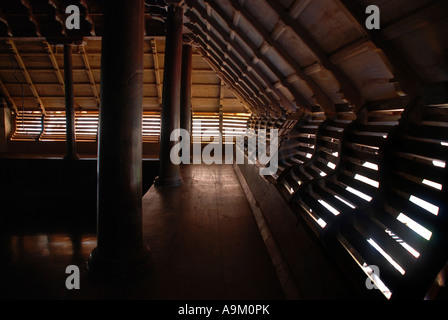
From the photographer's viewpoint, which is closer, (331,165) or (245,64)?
(331,165)

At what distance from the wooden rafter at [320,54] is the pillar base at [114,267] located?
11.2 feet

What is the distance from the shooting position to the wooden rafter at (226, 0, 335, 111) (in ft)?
15.1

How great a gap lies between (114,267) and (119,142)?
1.40 meters

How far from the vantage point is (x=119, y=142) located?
3.01 m

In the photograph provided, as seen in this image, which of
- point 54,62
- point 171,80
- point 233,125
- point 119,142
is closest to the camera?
point 119,142

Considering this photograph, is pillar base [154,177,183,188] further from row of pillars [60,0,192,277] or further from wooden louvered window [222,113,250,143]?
wooden louvered window [222,113,250,143]

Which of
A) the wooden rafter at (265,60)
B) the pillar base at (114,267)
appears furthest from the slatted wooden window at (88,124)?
the pillar base at (114,267)

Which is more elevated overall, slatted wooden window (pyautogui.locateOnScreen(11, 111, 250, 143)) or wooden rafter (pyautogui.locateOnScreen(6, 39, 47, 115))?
wooden rafter (pyautogui.locateOnScreen(6, 39, 47, 115))

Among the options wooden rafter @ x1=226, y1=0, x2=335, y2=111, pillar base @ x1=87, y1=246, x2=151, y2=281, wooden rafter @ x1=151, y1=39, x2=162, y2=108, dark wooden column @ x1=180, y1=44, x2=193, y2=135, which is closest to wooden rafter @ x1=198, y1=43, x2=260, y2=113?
dark wooden column @ x1=180, y1=44, x2=193, y2=135

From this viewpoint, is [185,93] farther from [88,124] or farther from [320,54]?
[88,124]

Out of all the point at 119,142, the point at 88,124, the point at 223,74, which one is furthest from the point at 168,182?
the point at 88,124

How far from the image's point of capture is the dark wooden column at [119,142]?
2.98 metres

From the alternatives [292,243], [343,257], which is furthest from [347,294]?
[292,243]

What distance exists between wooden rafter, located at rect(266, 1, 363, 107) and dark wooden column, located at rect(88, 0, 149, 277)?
6.19 feet
